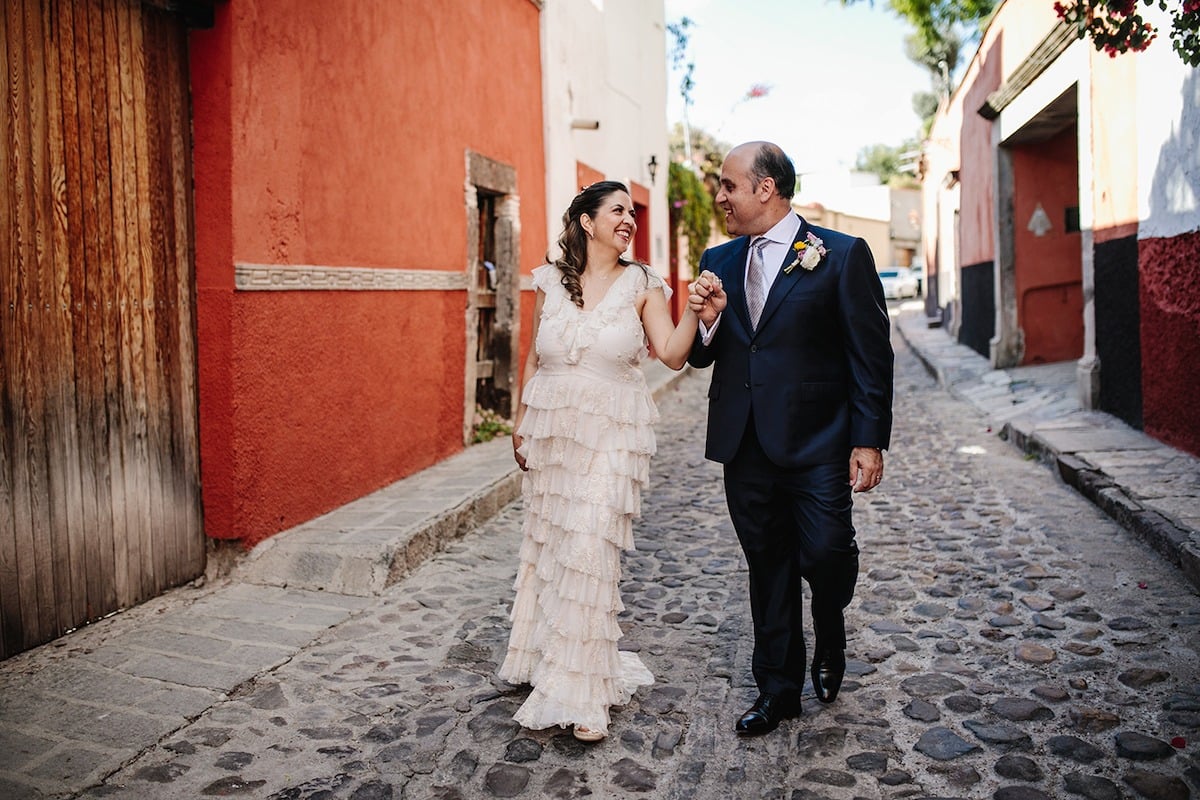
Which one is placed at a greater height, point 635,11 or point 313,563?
point 635,11

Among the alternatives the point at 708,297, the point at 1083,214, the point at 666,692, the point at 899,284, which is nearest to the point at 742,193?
the point at 708,297

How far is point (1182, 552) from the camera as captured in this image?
4.74 metres

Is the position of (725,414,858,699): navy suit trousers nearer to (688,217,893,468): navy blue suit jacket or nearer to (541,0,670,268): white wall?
(688,217,893,468): navy blue suit jacket

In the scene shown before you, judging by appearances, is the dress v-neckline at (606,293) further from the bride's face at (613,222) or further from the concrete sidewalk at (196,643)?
the concrete sidewalk at (196,643)

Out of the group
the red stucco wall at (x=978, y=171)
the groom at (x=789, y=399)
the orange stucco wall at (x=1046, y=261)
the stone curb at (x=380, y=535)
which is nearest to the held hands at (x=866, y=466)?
the groom at (x=789, y=399)

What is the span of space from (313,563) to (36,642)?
4.31 ft

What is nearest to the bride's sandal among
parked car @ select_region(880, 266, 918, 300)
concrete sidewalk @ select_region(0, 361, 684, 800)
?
concrete sidewalk @ select_region(0, 361, 684, 800)

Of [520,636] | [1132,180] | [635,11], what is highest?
[635,11]

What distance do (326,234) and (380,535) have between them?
178 cm

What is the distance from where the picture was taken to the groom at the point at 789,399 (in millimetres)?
3184

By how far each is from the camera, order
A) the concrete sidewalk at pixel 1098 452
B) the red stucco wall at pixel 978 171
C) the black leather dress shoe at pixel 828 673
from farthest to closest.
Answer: the red stucco wall at pixel 978 171
the concrete sidewalk at pixel 1098 452
the black leather dress shoe at pixel 828 673

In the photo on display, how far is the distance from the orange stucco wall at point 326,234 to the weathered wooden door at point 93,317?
0.17 metres

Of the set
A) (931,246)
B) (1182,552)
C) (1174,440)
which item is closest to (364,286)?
(1182,552)

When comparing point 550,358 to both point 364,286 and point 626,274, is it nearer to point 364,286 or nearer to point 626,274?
point 626,274
